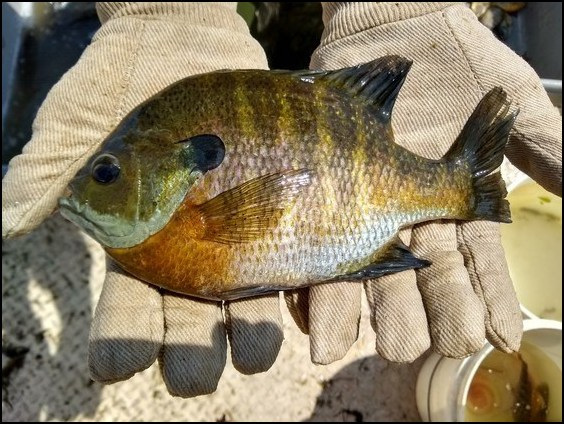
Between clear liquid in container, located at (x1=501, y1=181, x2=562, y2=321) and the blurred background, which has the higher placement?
clear liquid in container, located at (x1=501, y1=181, x2=562, y2=321)

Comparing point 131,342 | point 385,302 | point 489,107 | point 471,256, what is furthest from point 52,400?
point 489,107

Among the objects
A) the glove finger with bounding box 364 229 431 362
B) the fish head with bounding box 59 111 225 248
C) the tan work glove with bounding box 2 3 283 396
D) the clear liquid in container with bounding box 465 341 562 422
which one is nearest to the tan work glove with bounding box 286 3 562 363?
the glove finger with bounding box 364 229 431 362

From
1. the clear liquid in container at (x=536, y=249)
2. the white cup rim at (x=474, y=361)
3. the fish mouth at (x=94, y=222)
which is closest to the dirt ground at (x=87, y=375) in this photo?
the white cup rim at (x=474, y=361)

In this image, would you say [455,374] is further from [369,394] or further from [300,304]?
[300,304]

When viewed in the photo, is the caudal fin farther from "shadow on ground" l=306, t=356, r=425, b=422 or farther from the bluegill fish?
"shadow on ground" l=306, t=356, r=425, b=422

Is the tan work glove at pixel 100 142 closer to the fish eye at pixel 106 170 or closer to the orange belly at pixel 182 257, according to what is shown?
the orange belly at pixel 182 257

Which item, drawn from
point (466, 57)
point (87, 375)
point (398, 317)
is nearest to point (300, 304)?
point (398, 317)
